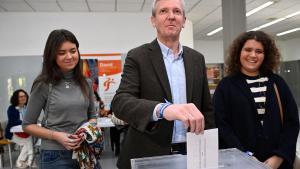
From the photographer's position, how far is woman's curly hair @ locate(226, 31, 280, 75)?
184cm

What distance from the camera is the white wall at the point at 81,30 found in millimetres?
6828

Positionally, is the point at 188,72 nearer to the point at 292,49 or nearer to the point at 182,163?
the point at 182,163

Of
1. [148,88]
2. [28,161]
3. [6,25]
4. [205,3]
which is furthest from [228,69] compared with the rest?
[6,25]

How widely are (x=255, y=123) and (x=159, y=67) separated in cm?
82

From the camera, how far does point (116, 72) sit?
7191 millimetres

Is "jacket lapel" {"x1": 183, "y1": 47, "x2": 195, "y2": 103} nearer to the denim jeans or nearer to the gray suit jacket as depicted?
the gray suit jacket

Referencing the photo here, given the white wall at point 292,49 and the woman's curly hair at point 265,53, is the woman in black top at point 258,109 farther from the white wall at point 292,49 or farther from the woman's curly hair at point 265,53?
the white wall at point 292,49

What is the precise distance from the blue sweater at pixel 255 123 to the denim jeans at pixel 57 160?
2.71 ft

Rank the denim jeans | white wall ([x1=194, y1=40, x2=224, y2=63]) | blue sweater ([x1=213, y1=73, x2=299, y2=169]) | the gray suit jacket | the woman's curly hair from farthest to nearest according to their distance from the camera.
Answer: white wall ([x1=194, y1=40, x2=224, y2=63]), the woman's curly hair, blue sweater ([x1=213, y1=73, x2=299, y2=169]), the denim jeans, the gray suit jacket

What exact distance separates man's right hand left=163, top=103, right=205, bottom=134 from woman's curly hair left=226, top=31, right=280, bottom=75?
1.22 metres

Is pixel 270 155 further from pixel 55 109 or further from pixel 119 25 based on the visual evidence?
pixel 119 25

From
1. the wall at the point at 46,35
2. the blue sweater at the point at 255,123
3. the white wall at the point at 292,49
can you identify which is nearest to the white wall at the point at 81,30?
the wall at the point at 46,35

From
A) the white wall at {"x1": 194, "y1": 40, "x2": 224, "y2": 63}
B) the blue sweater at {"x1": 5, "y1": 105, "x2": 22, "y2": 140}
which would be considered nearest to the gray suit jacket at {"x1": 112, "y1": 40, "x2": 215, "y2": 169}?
the blue sweater at {"x1": 5, "y1": 105, "x2": 22, "y2": 140}

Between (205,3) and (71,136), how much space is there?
5859 millimetres
